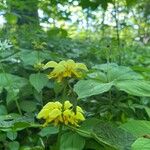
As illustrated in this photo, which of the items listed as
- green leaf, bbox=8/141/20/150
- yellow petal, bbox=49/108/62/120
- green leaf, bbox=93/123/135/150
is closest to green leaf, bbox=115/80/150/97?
green leaf, bbox=93/123/135/150

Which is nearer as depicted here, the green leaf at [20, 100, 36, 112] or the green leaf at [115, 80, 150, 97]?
the green leaf at [115, 80, 150, 97]

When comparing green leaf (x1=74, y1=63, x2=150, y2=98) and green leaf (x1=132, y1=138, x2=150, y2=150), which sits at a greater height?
green leaf (x1=74, y1=63, x2=150, y2=98)

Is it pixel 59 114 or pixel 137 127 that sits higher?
pixel 59 114

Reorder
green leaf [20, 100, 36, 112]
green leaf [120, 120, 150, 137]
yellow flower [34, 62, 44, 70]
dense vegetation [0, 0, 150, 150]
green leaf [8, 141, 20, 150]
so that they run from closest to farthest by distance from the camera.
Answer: dense vegetation [0, 0, 150, 150] < green leaf [120, 120, 150, 137] < green leaf [8, 141, 20, 150] < green leaf [20, 100, 36, 112] < yellow flower [34, 62, 44, 70]

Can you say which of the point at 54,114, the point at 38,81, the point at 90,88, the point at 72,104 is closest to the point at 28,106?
the point at 38,81

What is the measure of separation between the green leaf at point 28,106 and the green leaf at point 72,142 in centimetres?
37

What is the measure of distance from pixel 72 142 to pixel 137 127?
214mm

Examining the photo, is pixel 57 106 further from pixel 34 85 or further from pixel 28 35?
pixel 28 35

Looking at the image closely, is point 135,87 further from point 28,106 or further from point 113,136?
point 28,106

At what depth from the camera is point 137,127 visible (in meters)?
1.32

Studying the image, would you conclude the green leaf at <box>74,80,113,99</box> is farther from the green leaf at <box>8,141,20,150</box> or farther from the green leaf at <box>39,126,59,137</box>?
the green leaf at <box>8,141,20,150</box>

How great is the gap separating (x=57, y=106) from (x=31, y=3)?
5.56 feet

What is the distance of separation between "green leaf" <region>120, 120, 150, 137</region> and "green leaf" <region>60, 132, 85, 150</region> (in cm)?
14

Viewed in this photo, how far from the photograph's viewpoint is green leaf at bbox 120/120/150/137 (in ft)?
4.24
